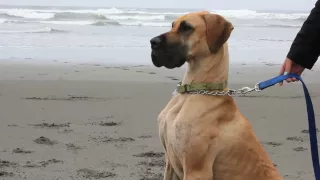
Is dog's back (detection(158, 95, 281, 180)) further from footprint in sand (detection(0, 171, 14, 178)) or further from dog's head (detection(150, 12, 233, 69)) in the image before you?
footprint in sand (detection(0, 171, 14, 178))

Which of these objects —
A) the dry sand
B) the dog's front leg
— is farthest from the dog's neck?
the dry sand

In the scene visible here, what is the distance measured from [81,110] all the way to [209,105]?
14.6 feet

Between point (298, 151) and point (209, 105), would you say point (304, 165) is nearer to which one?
point (298, 151)

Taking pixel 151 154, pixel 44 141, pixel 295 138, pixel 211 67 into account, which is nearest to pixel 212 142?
pixel 211 67

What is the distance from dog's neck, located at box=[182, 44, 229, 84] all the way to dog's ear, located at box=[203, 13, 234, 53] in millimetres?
55

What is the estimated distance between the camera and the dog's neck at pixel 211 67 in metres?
3.40

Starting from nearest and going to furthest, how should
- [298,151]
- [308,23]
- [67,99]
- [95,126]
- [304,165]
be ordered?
[308,23] < [304,165] < [298,151] < [95,126] < [67,99]

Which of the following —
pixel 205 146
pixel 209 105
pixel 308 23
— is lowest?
pixel 205 146

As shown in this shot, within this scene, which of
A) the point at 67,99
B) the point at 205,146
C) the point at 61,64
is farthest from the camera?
the point at 61,64

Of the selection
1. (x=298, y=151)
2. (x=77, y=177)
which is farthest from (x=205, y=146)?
→ (x=298, y=151)

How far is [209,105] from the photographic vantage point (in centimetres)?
Result: 337

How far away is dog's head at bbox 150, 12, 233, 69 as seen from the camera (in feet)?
11.0

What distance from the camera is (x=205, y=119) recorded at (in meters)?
3.32

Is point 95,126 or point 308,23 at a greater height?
point 308,23
